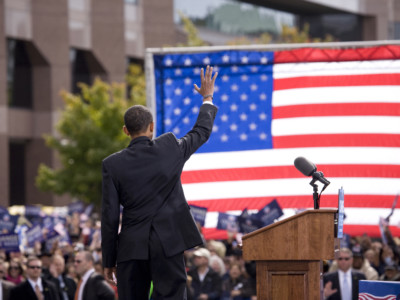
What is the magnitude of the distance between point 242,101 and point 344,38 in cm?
5571

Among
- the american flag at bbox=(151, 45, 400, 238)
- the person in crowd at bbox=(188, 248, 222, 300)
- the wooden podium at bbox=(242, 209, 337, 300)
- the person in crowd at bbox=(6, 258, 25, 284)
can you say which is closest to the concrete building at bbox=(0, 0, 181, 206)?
the person in crowd at bbox=(6, 258, 25, 284)

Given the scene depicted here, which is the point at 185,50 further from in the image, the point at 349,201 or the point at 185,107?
the point at 349,201

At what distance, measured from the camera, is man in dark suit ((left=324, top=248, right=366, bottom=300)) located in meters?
11.8

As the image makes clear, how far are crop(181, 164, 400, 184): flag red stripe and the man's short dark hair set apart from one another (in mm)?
5489

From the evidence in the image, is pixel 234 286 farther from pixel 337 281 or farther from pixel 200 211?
pixel 200 211

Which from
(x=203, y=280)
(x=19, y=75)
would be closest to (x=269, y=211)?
(x=203, y=280)

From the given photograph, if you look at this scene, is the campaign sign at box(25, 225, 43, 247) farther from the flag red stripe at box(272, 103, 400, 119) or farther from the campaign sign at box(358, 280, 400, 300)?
the campaign sign at box(358, 280, 400, 300)

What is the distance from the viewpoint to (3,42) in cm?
4178

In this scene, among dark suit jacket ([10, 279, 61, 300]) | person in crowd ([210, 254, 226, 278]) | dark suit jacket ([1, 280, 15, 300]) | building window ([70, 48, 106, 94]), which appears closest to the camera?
dark suit jacket ([10, 279, 61, 300])

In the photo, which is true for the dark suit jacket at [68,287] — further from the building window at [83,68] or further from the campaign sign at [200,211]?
the building window at [83,68]

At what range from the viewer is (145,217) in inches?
220

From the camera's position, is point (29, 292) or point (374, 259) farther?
point (374, 259)

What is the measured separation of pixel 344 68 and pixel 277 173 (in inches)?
61.1

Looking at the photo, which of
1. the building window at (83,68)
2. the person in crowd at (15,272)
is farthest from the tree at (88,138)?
the person in crowd at (15,272)
